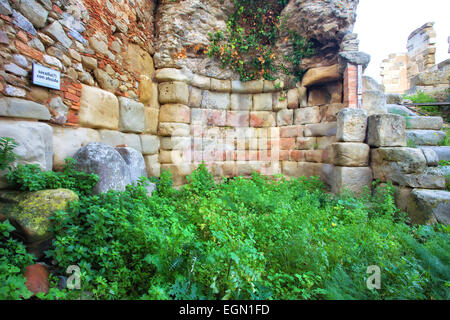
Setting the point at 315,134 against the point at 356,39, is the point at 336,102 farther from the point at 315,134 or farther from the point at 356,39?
the point at 356,39

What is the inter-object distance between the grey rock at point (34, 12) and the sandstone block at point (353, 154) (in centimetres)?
493

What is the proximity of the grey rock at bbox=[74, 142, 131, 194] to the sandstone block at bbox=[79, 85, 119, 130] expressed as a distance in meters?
0.52

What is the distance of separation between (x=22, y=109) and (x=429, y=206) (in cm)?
528

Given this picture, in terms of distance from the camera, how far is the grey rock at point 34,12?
2501 millimetres

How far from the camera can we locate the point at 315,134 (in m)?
5.32

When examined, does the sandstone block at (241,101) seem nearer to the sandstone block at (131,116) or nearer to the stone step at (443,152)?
the sandstone block at (131,116)

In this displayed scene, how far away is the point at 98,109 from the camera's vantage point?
137 inches

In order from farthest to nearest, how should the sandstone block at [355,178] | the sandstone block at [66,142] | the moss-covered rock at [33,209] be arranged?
the sandstone block at [355,178] → the sandstone block at [66,142] → the moss-covered rock at [33,209]

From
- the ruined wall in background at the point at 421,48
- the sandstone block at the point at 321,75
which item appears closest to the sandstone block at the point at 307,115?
the sandstone block at the point at 321,75

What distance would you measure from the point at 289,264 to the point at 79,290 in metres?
1.80

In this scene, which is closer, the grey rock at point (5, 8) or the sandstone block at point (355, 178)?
the grey rock at point (5, 8)

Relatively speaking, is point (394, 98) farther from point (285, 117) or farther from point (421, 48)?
point (421, 48)

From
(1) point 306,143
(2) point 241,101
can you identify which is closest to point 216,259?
(1) point 306,143
